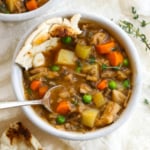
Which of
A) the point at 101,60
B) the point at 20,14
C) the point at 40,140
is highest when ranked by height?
the point at 20,14

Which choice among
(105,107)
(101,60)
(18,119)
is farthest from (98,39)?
(18,119)

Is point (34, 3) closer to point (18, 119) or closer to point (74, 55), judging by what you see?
point (74, 55)

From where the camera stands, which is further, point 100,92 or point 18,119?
point 18,119

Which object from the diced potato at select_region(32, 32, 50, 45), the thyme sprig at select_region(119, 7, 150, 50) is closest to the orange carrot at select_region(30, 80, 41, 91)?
the diced potato at select_region(32, 32, 50, 45)

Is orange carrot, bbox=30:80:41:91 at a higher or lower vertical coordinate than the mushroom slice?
higher

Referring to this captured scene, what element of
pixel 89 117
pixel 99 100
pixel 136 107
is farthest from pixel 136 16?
pixel 89 117

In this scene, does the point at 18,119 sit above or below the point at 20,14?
below

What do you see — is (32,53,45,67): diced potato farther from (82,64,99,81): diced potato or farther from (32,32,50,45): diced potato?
(82,64,99,81): diced potato
